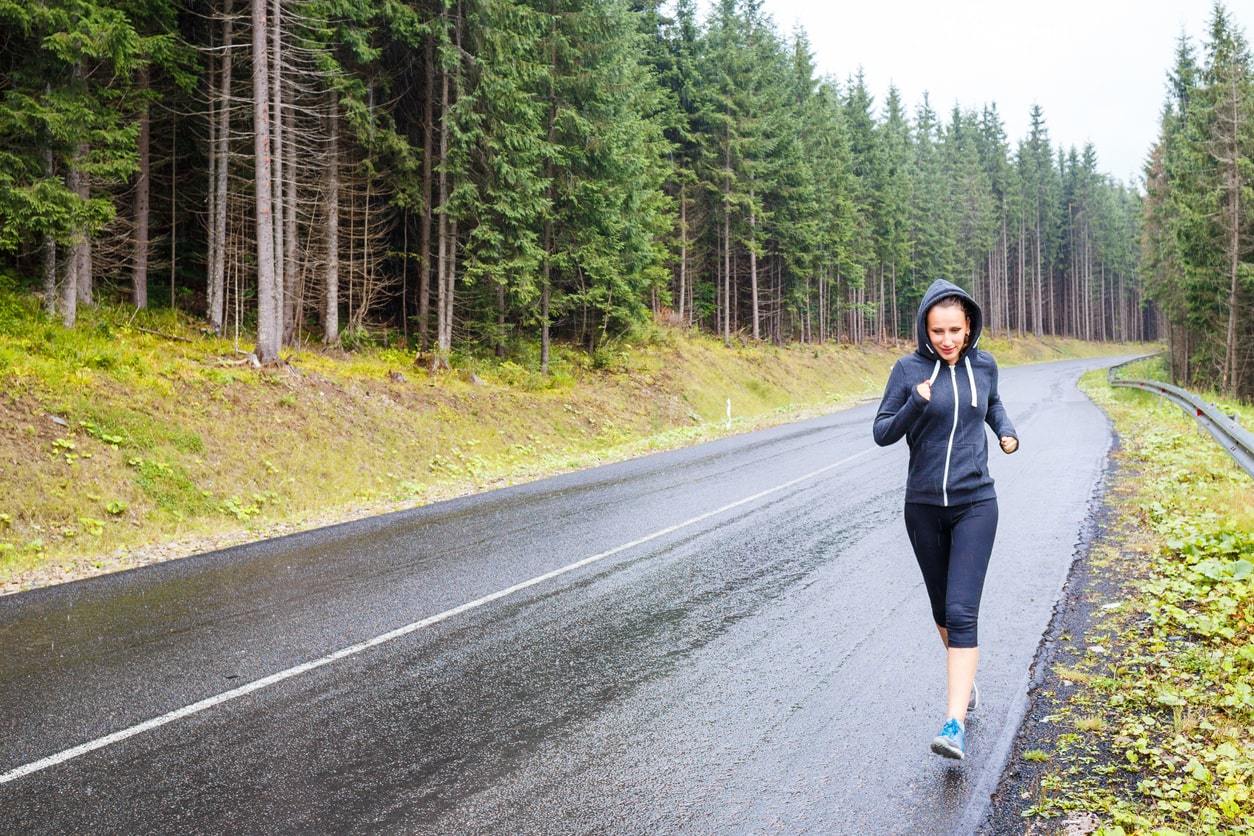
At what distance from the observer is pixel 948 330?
3.97 meters

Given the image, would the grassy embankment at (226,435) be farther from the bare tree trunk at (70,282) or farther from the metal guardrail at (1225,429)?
the metal guardrail at (1225,429)

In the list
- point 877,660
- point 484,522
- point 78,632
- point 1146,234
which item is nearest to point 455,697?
point 877,660

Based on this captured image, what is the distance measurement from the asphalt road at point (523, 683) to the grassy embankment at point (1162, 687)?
36 cm

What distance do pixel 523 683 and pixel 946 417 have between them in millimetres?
2994

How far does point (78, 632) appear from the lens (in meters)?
5.92

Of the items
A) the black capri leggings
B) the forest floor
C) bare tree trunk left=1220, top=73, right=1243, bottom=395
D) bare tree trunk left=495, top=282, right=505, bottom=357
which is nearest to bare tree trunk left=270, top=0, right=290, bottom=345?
bare tree trunk left=495, top=282, right=505, bottom=357

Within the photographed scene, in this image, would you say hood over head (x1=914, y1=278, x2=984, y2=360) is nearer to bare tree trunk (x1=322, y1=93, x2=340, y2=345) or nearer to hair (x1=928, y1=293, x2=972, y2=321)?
hair (x1=928, y1=293, x2=972, y2=321)

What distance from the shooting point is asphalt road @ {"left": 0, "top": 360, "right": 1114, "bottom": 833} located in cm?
348

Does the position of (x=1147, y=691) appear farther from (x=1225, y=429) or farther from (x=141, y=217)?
(x=141, y=217)

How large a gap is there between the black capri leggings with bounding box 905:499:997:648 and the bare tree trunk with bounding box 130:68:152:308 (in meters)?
18.5

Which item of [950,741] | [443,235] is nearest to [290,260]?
[443,235]

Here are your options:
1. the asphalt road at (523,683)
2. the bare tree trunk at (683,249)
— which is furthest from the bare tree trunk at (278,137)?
the bare tree trunk at (683,249)

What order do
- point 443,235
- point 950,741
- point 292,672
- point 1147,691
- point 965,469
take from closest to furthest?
1. point 950,741
2. point 965,469
3. point 1147,691
4. point 292,672
5. point 443,235

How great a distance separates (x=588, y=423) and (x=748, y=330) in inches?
928
